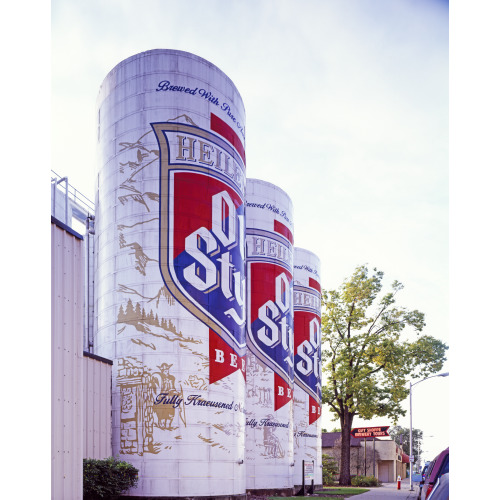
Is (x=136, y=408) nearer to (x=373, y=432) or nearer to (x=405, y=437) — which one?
(x=373, y=432)

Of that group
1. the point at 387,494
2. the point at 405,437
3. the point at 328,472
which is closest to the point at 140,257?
the point at 387,494

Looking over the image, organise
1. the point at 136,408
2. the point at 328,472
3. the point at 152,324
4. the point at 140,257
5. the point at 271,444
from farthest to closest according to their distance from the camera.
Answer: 1. the point at 328,472
2. the point at 271,444
3. the point at 140,257
4. the point at 152,324
5. the point at 136,408

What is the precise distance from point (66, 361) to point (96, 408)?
31.7 feet

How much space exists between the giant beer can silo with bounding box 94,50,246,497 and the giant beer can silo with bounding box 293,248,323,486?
1403 cm

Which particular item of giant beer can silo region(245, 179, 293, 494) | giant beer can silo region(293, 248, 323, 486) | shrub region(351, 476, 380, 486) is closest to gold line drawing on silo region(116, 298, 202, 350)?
giant beer can silo region(245, 179, 293, 494)

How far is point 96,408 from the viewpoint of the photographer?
1998 cm

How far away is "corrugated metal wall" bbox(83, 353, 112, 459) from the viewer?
19.3 metres

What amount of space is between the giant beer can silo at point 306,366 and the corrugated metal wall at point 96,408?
17.3 m

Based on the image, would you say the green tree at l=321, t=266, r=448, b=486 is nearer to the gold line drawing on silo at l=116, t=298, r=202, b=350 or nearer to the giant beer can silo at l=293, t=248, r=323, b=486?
the giant beer can silo at l=293, t=248, r=323, b=486
